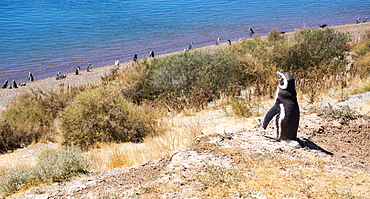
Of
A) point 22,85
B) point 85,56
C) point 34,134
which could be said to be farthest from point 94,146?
point 85,56

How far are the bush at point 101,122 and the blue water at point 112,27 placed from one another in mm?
17501

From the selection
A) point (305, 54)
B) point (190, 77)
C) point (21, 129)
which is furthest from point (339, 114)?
point (21, 129)

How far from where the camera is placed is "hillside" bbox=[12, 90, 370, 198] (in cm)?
580

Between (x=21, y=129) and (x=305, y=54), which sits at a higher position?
(x=305, y=54)

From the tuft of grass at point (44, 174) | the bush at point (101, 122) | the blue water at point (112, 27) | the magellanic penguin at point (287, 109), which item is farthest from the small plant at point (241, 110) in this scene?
the blue water at point (112, 27)

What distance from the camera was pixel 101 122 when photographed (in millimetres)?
10922

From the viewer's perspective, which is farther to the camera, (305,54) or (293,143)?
(305,54)

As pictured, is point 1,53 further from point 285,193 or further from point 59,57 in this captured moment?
point 285,193

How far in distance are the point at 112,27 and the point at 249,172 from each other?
41564 mm

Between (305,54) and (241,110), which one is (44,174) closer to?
(241,110)

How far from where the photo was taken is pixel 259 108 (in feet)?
41.2

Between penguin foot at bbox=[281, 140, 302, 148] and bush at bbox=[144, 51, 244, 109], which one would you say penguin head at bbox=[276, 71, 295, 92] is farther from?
bush at bbox=[144, 51, 244, 109]

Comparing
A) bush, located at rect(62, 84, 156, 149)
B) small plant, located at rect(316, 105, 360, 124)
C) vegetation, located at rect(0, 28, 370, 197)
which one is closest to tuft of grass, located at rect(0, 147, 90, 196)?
vegetation, located at rect(0, 28, 370, 197)

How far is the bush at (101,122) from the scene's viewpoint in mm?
10891
